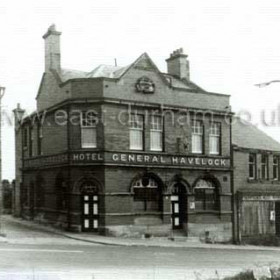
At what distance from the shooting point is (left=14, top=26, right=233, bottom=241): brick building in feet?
80.7

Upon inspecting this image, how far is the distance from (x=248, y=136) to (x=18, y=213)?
1430 cm

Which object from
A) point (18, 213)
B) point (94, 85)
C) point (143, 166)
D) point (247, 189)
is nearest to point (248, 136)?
point (247, 189)

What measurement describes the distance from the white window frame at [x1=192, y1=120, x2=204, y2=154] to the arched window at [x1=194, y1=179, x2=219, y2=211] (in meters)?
1.61

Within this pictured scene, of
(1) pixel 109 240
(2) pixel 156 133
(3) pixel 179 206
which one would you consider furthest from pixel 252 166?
(1) pixel 109 240

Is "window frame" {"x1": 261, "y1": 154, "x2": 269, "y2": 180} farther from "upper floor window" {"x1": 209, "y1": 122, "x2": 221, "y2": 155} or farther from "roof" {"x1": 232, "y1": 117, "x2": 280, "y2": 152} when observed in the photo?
"upper floor window" {"x1": 209, "y1": 122, "x2": 221, "y2": 155}

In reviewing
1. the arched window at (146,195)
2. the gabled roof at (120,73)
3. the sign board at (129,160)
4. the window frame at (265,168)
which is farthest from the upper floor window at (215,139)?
the arched window at (146,195)

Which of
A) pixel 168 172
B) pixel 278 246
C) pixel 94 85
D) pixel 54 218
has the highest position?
pixel 94 85

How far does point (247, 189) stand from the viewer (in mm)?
29547

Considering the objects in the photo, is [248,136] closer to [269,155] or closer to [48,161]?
[269,155]

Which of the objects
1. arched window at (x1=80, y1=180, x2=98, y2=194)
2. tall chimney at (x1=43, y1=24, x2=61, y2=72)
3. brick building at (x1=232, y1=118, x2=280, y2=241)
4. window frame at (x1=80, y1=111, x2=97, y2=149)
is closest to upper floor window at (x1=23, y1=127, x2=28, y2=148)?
tall chimney at (x1=43, y1=24, x2=61, y2=72)

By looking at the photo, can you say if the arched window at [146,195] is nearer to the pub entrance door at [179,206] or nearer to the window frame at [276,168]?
the pub entrance door at [179,206]

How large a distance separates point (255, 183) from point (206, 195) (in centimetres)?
390

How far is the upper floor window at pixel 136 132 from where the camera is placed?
25.5 metres

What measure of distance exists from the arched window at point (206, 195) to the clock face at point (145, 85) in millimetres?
5494
